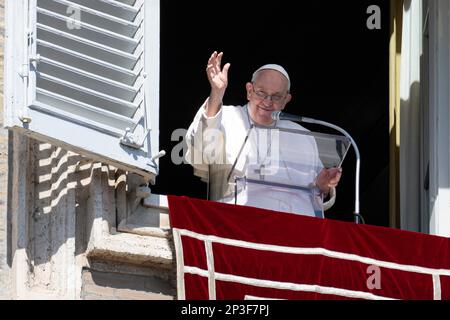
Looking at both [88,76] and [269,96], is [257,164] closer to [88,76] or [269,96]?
[269,96]

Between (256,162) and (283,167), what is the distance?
13 centimetres

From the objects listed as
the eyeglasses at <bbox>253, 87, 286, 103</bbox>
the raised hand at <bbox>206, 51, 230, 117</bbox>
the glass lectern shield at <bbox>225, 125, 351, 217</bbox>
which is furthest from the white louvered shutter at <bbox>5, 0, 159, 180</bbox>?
the eyeglasses at <bbox>253, 87, 286, 103</bbox>

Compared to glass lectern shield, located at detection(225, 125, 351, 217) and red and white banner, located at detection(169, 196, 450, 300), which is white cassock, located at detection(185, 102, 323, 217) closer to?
glass lectern shield, located at detection(225, 125, 351, 217)

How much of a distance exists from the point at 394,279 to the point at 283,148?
93cm

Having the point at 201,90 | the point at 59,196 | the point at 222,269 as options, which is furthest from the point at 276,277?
the point at 201,90

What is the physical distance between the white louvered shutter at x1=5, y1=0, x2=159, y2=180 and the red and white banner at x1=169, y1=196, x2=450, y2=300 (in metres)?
0.38

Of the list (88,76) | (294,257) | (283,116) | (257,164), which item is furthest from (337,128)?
(88,76)

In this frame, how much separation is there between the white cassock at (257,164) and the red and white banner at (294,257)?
502 mm

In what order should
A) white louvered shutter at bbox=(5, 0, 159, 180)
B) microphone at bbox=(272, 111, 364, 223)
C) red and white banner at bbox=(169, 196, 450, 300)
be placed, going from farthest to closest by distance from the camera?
microphone at bbox=(272, 111, 364, 223) → red and white banner at bbox=(169, 196, 450, 300) → white louvered shutter at bbox=(5, 0, 159, 180)

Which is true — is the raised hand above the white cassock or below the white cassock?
→ above

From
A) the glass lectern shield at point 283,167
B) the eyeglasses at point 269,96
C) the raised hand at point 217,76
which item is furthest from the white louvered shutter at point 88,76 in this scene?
the eyeglasses at point 269,96

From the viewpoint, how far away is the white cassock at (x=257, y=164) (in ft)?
37.5

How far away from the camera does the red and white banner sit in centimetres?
1071

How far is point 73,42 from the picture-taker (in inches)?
426
